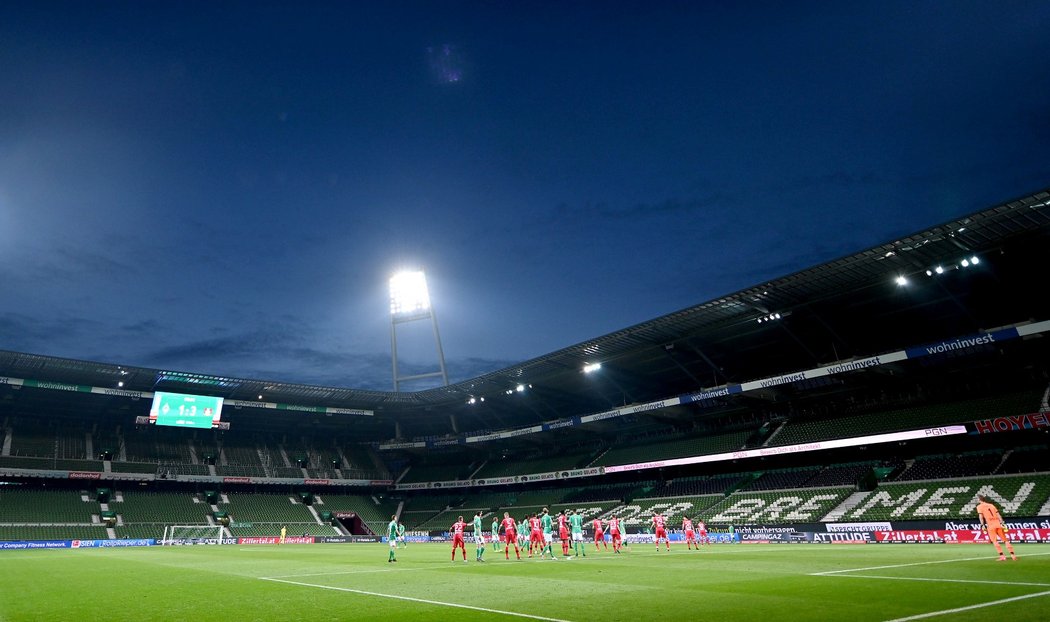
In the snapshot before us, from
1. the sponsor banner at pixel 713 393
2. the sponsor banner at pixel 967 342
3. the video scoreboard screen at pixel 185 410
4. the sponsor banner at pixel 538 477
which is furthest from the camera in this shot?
the sponsor banner at pixel 538 477

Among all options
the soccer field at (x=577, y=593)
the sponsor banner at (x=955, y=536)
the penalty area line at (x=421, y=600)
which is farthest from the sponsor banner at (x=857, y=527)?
the penalty area line at (x=421, y=600)

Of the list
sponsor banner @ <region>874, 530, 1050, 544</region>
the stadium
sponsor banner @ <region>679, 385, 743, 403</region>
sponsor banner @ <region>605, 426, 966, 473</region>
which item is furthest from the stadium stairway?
sponsor banner @ <region>679, 385, 743, 403</region>

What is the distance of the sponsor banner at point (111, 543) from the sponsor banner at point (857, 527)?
2096 inches

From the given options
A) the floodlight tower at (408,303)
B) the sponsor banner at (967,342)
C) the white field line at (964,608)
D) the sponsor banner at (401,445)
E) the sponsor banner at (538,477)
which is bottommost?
the white field line at (964,608)

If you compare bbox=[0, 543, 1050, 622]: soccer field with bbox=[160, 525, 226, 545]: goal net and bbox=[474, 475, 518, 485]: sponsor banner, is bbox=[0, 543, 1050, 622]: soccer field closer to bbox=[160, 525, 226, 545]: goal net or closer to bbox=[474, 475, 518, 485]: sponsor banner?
bbox=[160, 525, 226, 545]: goal net

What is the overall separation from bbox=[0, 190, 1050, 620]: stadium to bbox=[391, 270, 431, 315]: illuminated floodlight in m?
9.99

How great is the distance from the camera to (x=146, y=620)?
9.77 meters

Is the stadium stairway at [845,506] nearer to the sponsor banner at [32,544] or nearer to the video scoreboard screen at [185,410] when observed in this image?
the video scoreboard screen at [185,410]

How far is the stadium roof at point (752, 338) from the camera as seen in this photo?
108 feet

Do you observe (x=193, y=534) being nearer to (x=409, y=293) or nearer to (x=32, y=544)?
(x=32, y=544)

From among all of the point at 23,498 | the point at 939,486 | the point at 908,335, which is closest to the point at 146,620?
the point at 939,486

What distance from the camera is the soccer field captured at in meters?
9.46

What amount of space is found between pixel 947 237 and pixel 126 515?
227 ft

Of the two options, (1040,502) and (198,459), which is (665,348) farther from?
(198,459)
